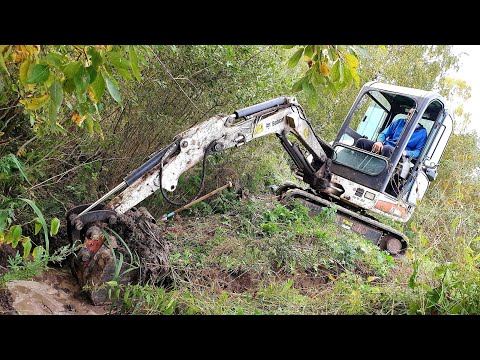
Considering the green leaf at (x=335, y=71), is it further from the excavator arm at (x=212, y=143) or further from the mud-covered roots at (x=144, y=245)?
the mud-covered roots at (x=144, y=245)

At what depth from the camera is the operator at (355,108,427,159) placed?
22.7 ft

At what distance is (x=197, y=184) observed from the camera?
714cm

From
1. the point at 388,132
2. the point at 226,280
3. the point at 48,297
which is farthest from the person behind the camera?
the point at 388,132

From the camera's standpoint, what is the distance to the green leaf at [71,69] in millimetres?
1658

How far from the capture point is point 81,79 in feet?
5.55

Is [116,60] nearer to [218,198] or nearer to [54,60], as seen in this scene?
[54,60]

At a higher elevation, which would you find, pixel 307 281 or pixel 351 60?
pixel 351 60

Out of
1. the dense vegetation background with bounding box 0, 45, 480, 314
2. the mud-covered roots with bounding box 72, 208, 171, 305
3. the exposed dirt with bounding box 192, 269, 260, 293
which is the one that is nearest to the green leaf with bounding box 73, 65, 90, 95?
the dense vegetation background with bounding box 0, 45, 480, 314

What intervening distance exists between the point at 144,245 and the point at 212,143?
1.39 m

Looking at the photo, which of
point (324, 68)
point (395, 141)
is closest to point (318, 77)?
point (324, 68)

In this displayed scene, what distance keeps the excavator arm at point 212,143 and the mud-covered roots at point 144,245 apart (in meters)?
0.16

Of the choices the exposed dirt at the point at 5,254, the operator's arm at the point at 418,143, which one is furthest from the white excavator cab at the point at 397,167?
the exposed dirt at the point at 5,254

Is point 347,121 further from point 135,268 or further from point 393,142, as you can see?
point 135,268
